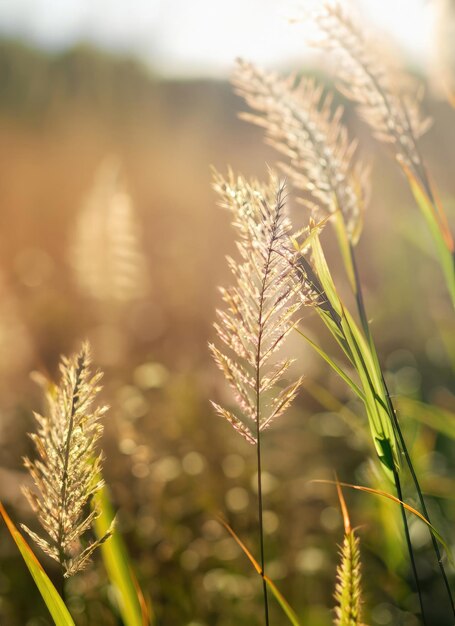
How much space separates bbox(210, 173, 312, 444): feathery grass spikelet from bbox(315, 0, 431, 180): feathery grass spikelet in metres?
0.22

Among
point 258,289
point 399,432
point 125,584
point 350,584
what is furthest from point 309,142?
point 125,584

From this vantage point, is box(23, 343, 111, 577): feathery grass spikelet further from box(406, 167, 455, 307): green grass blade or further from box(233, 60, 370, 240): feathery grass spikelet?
box(406, 167, 455, 307): green grass blade

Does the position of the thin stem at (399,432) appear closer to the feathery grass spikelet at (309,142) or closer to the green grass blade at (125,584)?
the feathery grass spikelet at (309,142)

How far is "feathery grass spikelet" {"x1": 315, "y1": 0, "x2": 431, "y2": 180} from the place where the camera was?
0.76m

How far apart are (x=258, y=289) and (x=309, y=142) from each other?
22cm

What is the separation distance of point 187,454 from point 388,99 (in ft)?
4.09

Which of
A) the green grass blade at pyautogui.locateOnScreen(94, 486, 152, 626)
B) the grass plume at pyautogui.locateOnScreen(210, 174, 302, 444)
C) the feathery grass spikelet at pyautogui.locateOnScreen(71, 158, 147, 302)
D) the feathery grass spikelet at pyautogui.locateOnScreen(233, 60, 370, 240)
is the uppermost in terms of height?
the feathery grass spikelet at pyautogui.locateOnScreen(71, 158, 147, 302)

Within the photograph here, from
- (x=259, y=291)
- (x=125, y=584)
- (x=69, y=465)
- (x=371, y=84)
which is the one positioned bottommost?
(x=125, y=584)

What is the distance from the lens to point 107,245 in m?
2.37

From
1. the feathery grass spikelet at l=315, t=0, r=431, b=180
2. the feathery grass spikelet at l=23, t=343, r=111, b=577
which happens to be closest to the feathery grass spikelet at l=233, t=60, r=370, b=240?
the feathery grass spikelet at l=315, t=0, r=431, b=180

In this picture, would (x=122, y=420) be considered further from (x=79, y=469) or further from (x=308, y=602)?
(x=308, y=602)

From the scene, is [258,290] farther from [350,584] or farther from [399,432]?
[350,584]

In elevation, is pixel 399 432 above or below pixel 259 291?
below

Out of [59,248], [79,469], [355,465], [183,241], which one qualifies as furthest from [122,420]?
[59,248]
